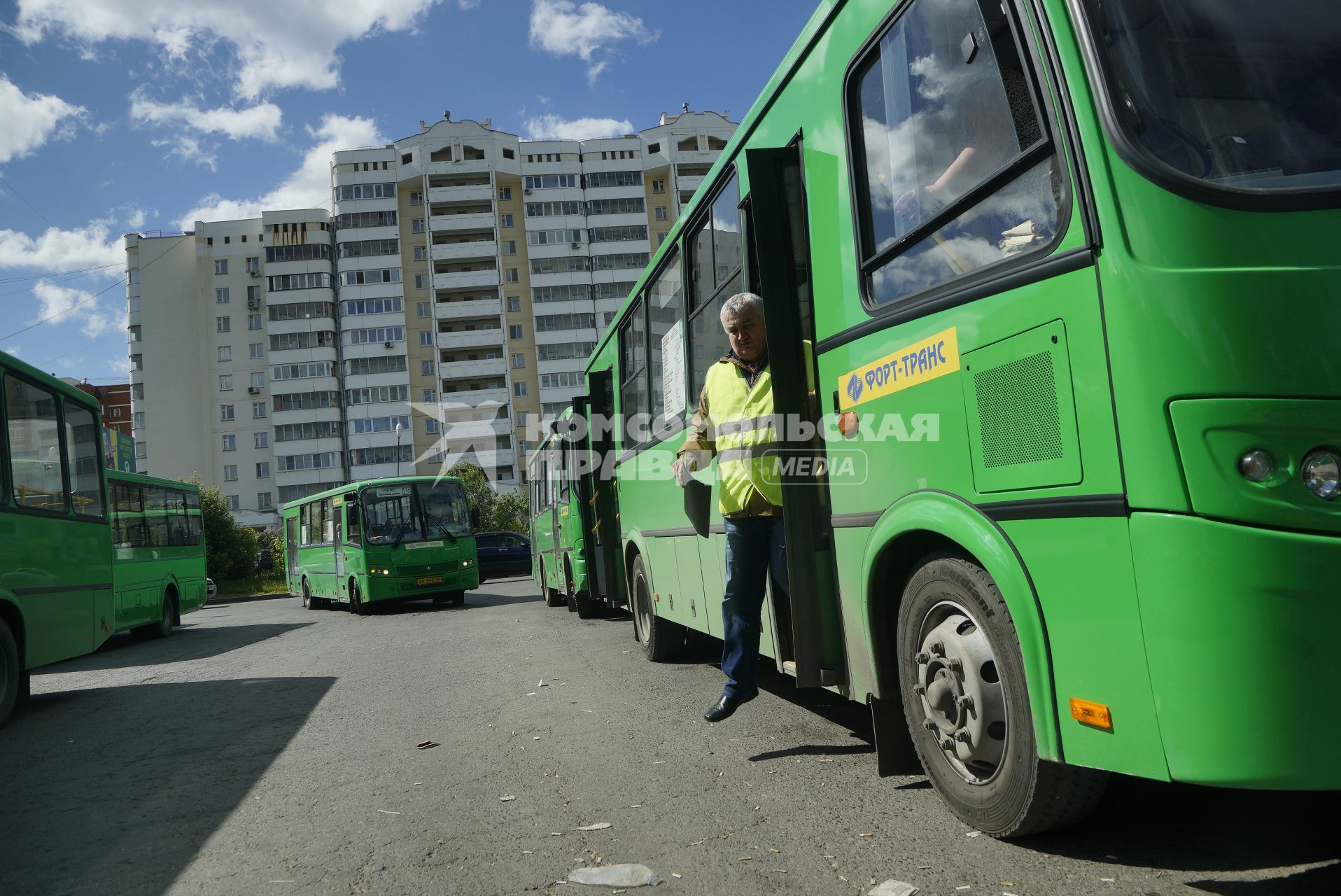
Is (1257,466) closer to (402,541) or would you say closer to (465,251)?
(402,541)


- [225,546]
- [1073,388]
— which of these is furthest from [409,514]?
[225,546]

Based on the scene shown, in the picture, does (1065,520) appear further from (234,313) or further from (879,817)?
(234,313)

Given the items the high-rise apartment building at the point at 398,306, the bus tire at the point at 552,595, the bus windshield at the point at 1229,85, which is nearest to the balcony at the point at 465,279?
the high-rise apartment building at the point at 398,306

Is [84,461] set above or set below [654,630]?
above

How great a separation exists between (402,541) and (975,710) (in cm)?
1835

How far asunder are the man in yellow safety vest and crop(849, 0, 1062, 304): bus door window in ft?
3.52

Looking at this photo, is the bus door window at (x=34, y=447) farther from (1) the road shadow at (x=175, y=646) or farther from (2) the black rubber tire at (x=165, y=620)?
(2) the black rubber tire at (x=165, y=620)

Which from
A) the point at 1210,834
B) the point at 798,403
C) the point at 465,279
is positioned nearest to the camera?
the point at 1210,834

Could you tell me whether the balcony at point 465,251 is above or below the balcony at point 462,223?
Result: below

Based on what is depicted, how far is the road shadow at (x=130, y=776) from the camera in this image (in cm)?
388

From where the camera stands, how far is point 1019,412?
298 centimetres

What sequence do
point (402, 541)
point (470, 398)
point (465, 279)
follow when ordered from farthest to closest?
point (465, 279)
point (470, 398)
point (402, 541)

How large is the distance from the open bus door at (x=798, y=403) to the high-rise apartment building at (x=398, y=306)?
65459 millimetres

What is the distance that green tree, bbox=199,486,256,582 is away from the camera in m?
47.1
